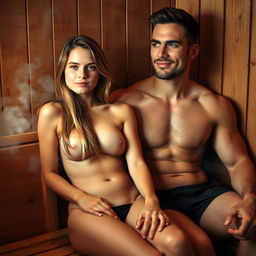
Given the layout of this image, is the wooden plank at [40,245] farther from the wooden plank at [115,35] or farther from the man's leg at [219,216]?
the wooden plank at [115,35]

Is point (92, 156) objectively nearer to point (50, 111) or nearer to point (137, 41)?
point (50, 111)

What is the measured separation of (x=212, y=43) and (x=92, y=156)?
952mm

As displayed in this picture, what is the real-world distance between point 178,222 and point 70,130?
641mm

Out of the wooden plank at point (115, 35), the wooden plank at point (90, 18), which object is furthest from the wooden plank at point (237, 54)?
the wooden plank at point (90, 18)

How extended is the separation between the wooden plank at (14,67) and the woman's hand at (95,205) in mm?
465

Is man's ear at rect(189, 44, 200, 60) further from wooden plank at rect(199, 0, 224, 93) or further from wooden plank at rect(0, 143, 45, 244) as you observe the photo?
wooden plank at rect(0, 143, 45, 244)

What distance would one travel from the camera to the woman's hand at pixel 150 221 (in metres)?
1.76

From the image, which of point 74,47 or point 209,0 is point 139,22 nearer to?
point 209,0

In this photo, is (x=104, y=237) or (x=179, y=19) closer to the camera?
(x=104, y=237)

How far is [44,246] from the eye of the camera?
2035mm

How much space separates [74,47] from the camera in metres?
1.90

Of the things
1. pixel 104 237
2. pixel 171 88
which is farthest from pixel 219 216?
pixel 171 88

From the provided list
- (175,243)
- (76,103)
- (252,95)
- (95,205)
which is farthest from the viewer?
(252,95)

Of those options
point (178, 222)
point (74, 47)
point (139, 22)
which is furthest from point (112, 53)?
point (178, 222)
